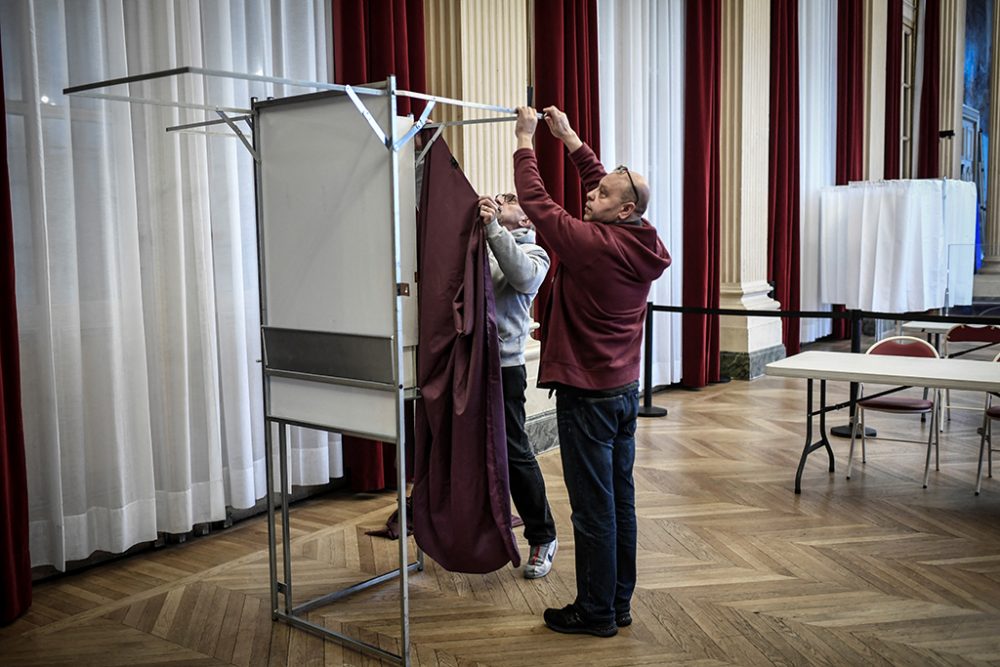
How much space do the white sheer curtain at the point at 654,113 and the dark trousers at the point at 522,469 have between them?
3.52m

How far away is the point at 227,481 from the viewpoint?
4.18 metres

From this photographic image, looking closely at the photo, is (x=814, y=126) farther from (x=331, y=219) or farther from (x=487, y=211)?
(x=331, y=219)

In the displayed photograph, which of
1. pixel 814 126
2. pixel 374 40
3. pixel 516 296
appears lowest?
pixel 516 296

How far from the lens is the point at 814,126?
32.9 ft

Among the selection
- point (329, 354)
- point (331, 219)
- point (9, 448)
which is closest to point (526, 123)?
point (331, 219)

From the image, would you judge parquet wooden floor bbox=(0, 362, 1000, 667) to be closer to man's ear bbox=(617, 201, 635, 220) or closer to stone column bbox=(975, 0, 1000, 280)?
man's ear bbox=(617, 201, 635, 220)

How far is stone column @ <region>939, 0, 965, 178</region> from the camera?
12562 millimetres

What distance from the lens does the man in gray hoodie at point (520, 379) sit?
3385 mm

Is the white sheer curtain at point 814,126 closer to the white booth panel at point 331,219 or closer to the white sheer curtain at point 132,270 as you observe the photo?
the white sheer curtain at point 132,270

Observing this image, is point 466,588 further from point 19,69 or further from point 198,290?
point 19,69

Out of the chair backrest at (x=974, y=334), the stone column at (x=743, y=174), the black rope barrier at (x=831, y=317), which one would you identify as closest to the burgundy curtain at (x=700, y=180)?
the stone column at (x=743, y=174)

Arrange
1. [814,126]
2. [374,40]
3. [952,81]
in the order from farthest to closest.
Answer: [952,81] < [814,126] < [374,40]

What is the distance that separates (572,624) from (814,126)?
26.9 feet

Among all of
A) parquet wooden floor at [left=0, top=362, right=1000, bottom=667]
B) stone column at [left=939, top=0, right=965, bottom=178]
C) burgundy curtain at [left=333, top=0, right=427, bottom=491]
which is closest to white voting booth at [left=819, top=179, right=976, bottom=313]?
stone column at [left=939, top=0, right=965, bottom=178]
